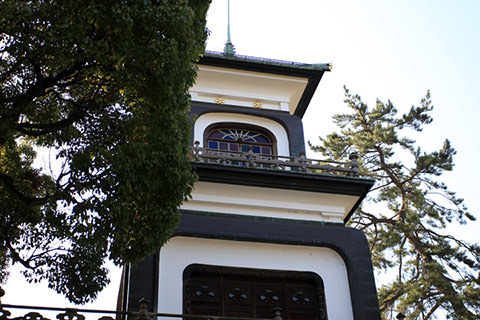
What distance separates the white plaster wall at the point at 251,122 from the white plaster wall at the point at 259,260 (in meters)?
3.60

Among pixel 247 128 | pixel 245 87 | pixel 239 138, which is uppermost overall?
pixel 245 87

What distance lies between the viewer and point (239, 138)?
617 inches

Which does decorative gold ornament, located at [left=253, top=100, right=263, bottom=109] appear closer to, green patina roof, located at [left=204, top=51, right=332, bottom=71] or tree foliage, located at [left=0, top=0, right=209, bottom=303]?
green patina roof, located at [left=204, top=51, right=332, bottom=71]

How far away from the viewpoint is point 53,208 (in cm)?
847

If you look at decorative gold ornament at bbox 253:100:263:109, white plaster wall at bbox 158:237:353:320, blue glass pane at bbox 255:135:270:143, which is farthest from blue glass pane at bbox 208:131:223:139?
white plaster wall at bbox 158:237:353:320

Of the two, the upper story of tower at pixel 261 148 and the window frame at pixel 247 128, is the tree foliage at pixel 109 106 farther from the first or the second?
the window frame at pixel 247 128

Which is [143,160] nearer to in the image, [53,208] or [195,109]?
[53,208]

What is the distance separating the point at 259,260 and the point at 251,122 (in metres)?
4.83

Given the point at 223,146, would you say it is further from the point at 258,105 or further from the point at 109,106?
the point at 109,106

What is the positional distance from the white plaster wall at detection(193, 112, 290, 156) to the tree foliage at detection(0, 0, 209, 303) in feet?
19.0

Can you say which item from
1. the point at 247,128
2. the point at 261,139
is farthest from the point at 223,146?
the point at 261,139

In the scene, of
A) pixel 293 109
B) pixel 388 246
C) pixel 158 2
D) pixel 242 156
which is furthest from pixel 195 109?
pixel 388 246

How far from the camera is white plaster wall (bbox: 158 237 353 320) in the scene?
1177cm

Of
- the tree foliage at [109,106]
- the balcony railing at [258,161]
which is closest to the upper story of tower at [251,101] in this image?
the balcony railing at [258,161]
